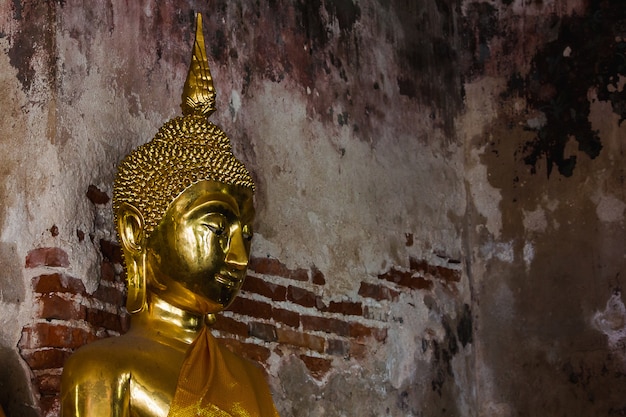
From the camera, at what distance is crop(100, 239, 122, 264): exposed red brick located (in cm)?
321

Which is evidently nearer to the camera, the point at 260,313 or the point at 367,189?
the point at 260,313

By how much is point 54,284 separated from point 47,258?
2.9 inches

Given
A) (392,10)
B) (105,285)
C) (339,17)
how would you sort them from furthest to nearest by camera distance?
(392,10), (339,17), (105,285)

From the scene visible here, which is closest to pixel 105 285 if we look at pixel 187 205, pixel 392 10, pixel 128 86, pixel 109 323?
pixel 109 323

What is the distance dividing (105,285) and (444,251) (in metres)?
1.86

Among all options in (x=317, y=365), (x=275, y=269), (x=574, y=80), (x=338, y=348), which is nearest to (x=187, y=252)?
(x=275, y=269)

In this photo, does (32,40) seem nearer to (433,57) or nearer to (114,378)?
(114,378)

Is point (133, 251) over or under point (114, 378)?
over

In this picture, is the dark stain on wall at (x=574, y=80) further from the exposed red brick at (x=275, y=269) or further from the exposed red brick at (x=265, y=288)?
the exposed red brick at (x=265, y=288)

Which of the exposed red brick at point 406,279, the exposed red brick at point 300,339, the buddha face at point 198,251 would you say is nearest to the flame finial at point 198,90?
the buddha face at point 198,251

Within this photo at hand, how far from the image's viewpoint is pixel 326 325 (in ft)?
13.1

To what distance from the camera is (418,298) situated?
4.44 m

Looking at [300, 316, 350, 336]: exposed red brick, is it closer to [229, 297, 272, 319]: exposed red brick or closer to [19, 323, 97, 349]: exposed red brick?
[229, 297, 272, 319]: exposed red brick

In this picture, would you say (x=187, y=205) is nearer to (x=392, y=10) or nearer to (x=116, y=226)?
(x=116, y=226)
